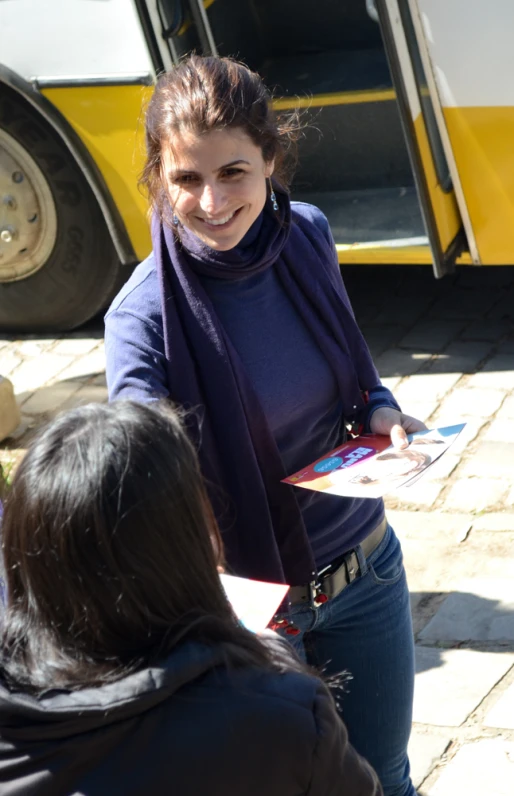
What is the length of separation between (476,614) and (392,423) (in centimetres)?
136

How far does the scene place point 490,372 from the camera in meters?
4.90

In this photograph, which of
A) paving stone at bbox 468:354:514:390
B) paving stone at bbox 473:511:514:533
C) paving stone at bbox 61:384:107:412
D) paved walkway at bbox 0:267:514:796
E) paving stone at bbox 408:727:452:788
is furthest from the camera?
paving stone at bbox 61:384:107:412

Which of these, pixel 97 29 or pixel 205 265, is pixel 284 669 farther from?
pixel 97 29

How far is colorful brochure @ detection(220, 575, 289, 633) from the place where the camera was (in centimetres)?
178

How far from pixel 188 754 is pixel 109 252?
4.50 metres

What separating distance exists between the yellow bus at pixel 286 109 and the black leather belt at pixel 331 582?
7.02ft

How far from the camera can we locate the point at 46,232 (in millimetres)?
5684

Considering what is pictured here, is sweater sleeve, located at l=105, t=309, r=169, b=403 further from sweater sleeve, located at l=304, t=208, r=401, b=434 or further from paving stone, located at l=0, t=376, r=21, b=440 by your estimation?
paving stone, located at l=0, t=376, r=21, b=440

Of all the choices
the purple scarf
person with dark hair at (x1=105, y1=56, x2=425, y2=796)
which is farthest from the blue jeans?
the purple scarf

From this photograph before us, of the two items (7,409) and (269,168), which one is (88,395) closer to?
(7,409)

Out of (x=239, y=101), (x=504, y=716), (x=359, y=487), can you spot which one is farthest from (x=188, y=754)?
(x=504, y=716)

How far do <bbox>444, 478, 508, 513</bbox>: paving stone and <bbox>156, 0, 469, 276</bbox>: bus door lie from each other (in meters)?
0.94

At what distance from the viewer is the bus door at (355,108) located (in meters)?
4.52

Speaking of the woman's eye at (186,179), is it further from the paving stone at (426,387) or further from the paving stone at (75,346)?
the paving stone at (75,346)
